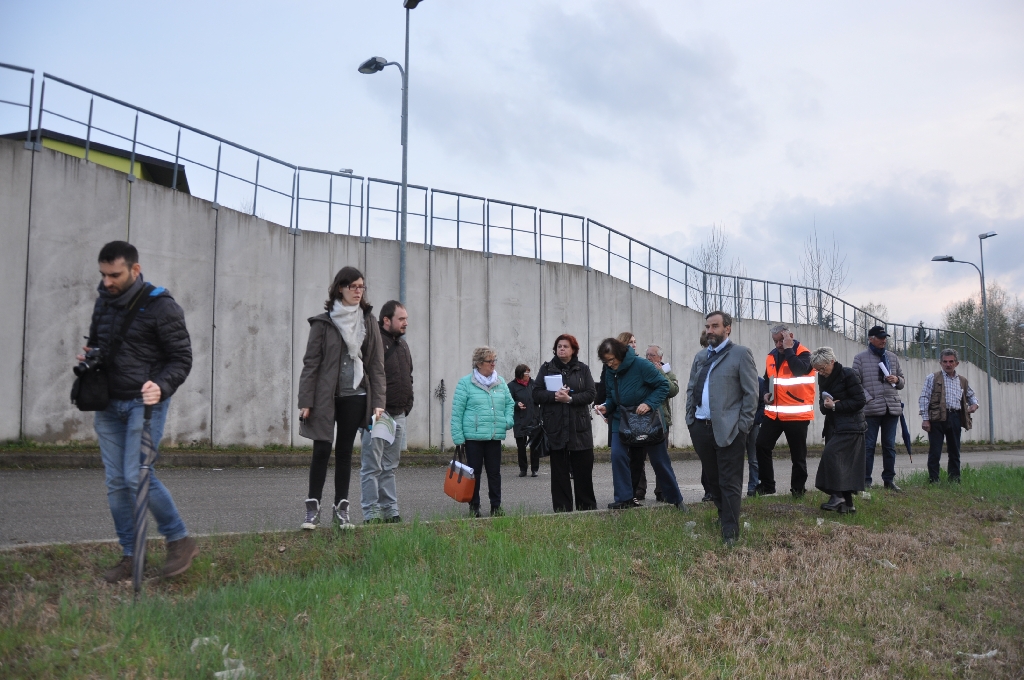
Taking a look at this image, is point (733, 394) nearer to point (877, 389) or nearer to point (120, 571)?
point (877, 389)

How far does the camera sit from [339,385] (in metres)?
6.94

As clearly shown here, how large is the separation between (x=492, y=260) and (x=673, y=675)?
18.5m

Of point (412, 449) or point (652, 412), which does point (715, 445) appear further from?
point (412, 449)

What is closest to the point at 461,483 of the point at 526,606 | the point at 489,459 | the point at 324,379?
the point at 489,459

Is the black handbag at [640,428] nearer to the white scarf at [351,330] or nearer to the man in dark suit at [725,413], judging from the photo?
the man in dark suit at [725,413]

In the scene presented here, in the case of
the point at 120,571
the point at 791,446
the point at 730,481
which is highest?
the point at 791,446

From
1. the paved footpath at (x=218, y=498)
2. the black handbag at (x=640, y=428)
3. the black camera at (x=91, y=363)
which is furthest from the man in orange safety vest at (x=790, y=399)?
the black camera at (x=91, y=363)

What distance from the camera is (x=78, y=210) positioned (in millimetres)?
15805

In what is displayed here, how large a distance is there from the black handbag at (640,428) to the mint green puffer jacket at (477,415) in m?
1.20

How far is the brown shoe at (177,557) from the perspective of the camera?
17.6ft

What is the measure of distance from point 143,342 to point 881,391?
9332mm

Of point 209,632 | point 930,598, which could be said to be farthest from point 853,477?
point 209,632

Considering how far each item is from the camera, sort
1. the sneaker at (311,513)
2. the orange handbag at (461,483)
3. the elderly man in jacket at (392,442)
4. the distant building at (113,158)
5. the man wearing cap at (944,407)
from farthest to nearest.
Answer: the distant building at (113,158), the man wearing cap at (944,407), the orange handbag at (461,483), the elderly man in jacket at (392,442), the sneaker at (311,513)

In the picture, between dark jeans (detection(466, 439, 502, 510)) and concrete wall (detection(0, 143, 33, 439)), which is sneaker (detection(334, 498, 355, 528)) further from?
concrete wall (detection(0, 143, 33, 439))
